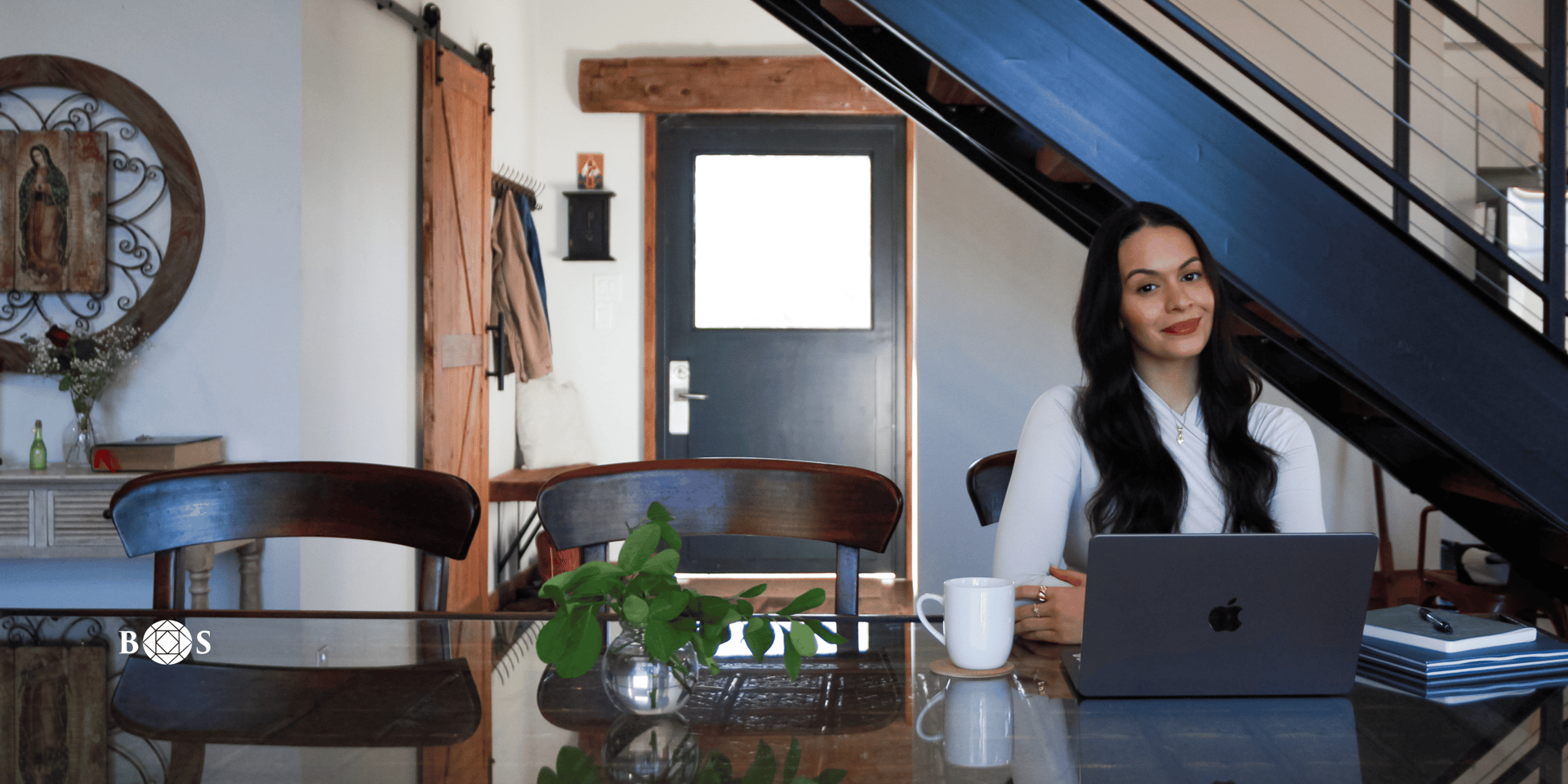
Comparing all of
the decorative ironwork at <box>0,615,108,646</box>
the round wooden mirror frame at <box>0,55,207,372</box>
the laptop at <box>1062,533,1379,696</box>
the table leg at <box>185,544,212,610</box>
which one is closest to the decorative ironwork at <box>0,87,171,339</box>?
the round wooden mirror frame at <box>0,55,207,372</box>

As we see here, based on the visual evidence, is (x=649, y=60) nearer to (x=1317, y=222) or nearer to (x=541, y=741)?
(x=1317, y=222)

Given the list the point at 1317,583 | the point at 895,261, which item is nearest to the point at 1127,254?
the point at 1317,583

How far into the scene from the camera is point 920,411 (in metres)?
4.13

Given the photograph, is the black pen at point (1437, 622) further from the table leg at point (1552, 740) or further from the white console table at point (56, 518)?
the white console table at point (56, 518)

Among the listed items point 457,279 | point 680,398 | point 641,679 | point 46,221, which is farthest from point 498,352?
point 641,679

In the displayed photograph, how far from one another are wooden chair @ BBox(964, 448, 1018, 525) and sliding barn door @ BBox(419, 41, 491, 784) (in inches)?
103

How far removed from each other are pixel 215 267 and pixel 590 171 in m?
2.36

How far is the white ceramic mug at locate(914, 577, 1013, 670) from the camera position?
1.07 meters

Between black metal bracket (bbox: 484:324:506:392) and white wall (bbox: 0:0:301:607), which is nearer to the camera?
white wall (bbox: 0:0:301:607)

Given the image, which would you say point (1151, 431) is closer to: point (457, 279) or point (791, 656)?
point (791, 656)

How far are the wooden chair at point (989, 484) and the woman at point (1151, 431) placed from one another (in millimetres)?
124

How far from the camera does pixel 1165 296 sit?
5.96 ft

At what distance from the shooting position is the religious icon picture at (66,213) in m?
3.11

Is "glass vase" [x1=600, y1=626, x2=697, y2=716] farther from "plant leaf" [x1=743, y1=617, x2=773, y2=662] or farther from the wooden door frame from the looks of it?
the wooden door frame
